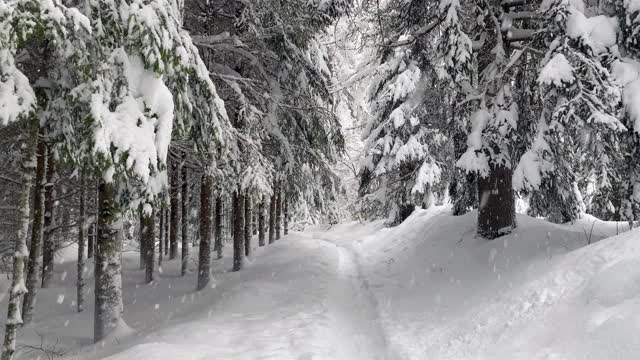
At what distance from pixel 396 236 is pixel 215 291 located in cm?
789

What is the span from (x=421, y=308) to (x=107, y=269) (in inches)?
230

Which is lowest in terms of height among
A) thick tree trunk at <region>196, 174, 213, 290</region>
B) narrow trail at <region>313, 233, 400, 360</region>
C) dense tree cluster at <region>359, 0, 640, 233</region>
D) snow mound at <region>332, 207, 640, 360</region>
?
narrow trail at <region>313, 233, 400, 360</region>

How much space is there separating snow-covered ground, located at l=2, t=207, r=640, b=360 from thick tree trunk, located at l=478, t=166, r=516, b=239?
352 mm

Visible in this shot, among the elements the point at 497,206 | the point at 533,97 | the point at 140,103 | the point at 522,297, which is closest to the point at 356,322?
the point at 522,297

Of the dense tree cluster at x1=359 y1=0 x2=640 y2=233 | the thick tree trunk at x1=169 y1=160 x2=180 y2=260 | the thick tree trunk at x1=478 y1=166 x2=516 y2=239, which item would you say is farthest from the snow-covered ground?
the thick tree trunk at x1=169 y1=160 x2=180 y2=260

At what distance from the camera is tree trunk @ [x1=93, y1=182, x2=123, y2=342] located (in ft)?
27.1

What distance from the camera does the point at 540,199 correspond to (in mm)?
11875

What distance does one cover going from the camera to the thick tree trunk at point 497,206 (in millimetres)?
10305

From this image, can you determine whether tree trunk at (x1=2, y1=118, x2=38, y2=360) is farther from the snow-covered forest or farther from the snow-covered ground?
the snow-covered ground

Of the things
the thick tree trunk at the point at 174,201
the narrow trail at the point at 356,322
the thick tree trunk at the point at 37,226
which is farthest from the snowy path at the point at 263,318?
the thick tree trunk at the point at 174,201

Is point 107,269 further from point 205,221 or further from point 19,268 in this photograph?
point 205,221

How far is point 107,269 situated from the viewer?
834cm

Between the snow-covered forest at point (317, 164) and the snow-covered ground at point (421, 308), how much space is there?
0.05 m

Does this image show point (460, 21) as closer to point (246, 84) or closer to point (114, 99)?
point (246, 84)
